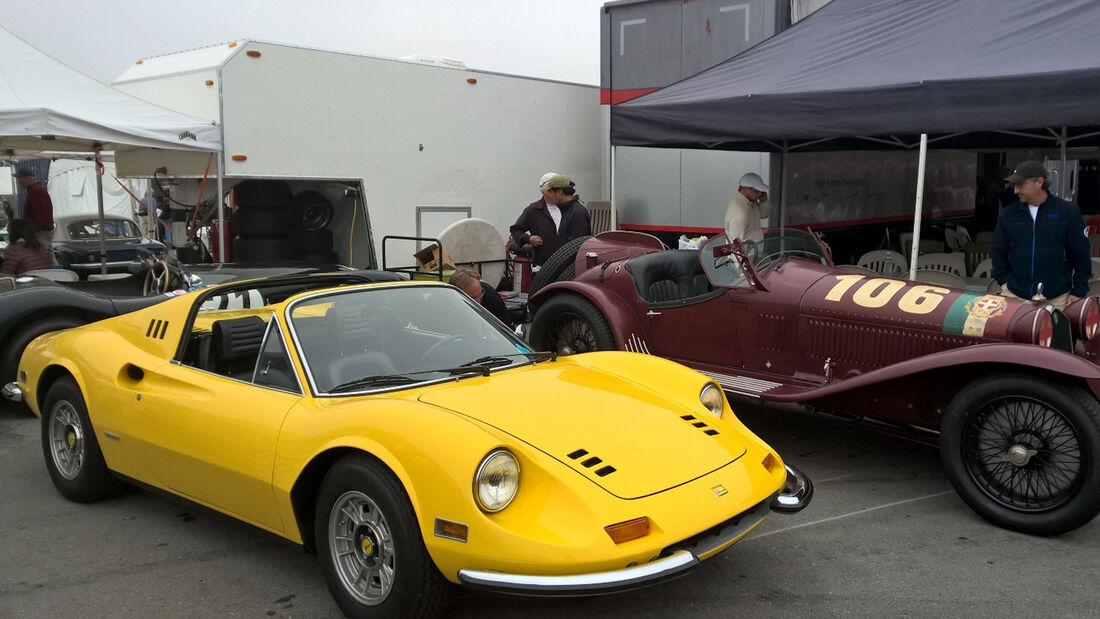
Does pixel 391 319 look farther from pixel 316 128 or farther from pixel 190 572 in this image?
pixel 316 128

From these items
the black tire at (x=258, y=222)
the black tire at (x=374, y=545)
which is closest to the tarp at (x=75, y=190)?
the black tire at (x=258, y=222)

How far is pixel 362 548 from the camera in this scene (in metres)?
3.19

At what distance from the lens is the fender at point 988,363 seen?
4004 millimetres

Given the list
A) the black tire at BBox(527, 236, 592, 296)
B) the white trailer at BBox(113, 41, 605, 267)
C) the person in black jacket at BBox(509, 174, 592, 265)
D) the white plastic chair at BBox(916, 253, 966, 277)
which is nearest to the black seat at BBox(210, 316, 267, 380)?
the black tire at BBox(527, 236, 592, 296)

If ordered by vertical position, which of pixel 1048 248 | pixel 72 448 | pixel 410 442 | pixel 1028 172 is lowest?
pixel 72 448

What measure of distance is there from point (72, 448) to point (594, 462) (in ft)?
10.2

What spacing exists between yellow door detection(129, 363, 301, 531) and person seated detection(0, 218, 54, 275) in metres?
6.36

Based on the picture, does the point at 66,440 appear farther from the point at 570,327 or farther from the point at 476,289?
the point at 570,327

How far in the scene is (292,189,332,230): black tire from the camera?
11023mm

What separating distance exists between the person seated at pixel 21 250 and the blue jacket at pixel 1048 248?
364 inches

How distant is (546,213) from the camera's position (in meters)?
9.11

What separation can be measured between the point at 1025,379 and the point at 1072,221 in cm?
232

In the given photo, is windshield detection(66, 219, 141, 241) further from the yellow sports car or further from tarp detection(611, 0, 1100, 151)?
the yellow sports car

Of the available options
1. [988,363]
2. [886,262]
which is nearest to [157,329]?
[988,363]
